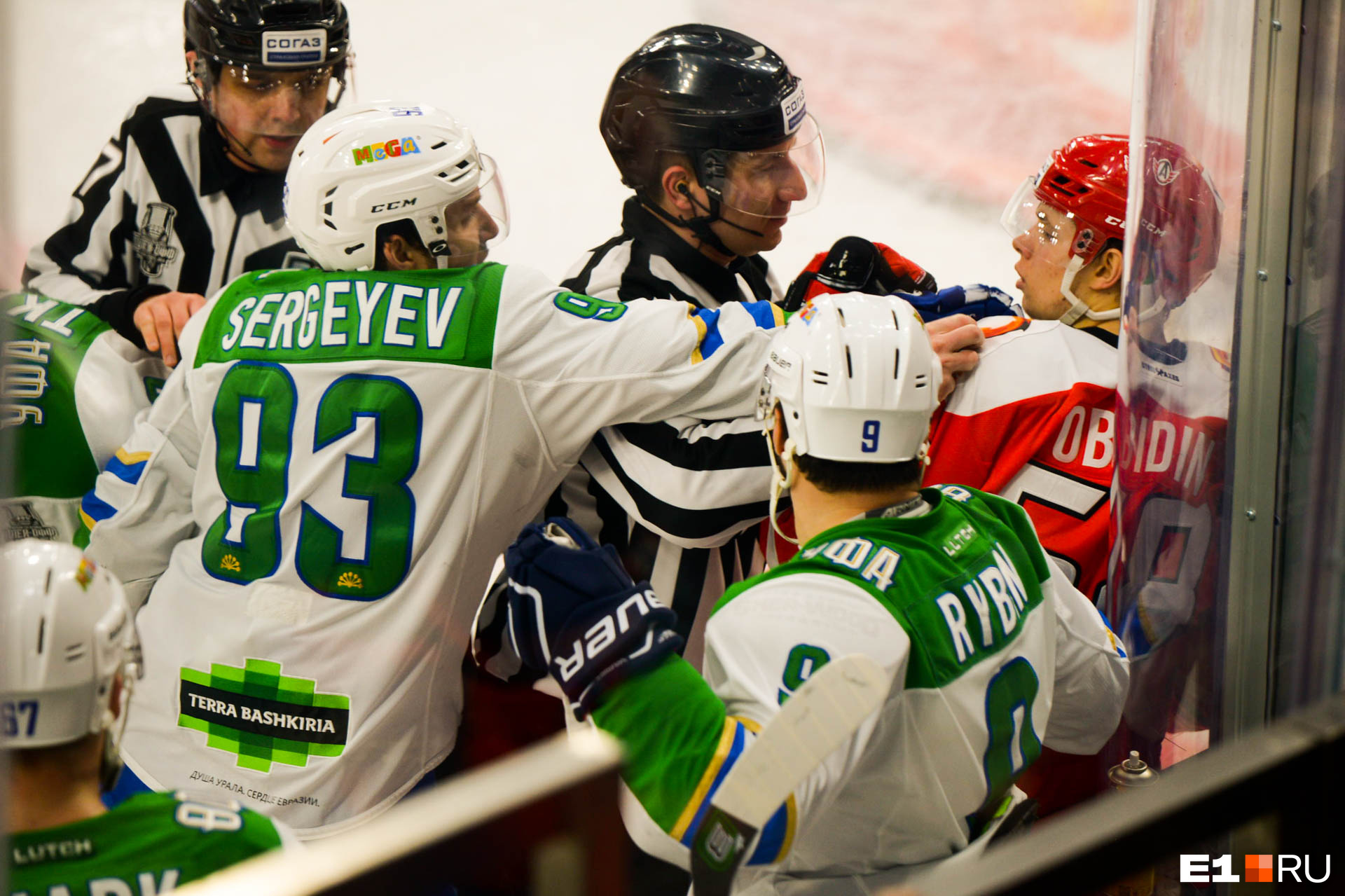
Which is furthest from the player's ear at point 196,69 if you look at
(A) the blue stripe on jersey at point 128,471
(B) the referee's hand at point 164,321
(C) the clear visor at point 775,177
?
(C) the clear visor at point 775,177

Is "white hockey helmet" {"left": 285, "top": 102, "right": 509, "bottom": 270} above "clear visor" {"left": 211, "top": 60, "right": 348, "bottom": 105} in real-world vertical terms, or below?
below

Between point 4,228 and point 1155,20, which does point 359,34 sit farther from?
point 4,228

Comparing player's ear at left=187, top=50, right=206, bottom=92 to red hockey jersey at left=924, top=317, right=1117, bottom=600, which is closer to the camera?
red hockey jersey at left=924, top=317, right=1117, bottom=600

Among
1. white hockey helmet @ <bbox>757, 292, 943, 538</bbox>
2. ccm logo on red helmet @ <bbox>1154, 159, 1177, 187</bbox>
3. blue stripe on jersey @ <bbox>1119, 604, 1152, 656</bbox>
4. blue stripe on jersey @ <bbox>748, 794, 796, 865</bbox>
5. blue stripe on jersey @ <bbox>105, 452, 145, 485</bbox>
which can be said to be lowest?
blue stripe on jersey @ <bbox>748, 794, 796, 865</bbox>

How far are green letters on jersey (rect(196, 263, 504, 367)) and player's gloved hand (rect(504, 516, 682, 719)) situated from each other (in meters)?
0.51

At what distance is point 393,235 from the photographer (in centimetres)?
194

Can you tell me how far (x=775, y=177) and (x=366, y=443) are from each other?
1.03 m

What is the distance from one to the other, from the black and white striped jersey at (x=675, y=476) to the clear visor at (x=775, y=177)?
0.46ft

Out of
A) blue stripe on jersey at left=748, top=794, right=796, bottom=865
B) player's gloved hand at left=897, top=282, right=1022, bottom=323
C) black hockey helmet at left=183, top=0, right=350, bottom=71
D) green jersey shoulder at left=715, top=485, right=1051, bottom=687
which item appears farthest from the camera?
black hockey helmet at left=183, top=0, right=350, bottom=71

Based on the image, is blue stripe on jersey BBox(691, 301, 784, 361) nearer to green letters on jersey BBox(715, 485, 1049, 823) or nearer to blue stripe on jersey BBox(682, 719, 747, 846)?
green letters on jersey BBox(715, 485, 1049, 823)

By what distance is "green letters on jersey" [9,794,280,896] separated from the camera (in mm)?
1028

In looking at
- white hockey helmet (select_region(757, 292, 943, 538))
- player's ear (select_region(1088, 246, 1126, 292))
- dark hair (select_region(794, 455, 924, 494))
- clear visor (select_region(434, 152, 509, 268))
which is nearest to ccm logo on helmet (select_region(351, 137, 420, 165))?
clear visor (select_region(434, 152, 509, 268))

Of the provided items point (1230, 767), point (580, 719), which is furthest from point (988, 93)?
point (1230, 767)

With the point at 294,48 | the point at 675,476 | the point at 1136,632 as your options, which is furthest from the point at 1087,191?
the point at 294,48
